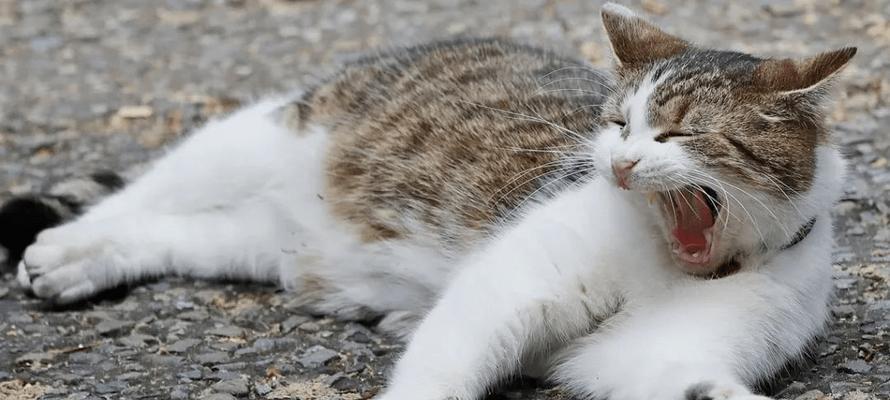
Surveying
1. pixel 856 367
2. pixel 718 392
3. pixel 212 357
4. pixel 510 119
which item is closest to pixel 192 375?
pixel 212 357

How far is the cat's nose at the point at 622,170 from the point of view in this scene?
340 cm

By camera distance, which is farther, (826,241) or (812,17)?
(812,17)

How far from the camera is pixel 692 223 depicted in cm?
371

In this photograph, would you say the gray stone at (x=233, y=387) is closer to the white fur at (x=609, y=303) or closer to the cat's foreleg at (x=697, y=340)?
the white fur at (x=609, y=303)

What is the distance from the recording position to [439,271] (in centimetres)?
449

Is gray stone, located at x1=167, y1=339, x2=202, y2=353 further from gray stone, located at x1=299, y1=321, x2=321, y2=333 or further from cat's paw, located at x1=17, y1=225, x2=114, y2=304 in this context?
cat's paw, located at x1=17, y1=225, x2=114, y2=304

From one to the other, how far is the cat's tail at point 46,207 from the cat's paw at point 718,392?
3007mm

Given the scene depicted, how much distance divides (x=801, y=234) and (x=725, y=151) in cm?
51

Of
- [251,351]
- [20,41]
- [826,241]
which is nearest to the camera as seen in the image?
[826,241]

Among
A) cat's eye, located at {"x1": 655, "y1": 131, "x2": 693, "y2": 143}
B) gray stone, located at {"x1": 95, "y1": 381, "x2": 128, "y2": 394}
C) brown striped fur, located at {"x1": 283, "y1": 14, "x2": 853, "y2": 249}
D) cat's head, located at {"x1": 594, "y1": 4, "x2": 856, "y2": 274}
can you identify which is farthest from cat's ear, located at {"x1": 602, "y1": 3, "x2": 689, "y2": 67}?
gray stone, located at {"x1": 95, "y1": 381, "x2": 128, "y2": 394}

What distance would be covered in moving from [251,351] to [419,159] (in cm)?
99

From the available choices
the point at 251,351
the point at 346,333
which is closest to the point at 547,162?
the point at 346,333

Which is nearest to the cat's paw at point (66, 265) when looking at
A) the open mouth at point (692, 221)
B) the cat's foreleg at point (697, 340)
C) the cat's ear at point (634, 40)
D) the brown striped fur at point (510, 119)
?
the brown striped fur at point (510, 119)

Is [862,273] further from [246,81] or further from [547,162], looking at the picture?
[246,81]
